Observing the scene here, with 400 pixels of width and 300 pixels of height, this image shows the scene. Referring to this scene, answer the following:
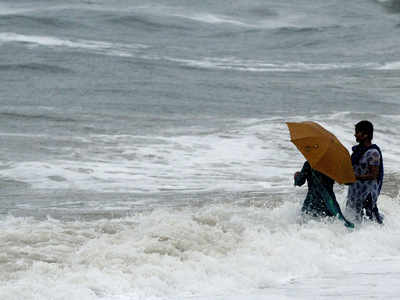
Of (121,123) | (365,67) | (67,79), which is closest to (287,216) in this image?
(121,123)

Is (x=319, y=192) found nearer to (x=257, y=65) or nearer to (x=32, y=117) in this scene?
(x=32, y=117)

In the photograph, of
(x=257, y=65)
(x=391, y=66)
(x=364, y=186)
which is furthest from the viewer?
(x=257, y=65)

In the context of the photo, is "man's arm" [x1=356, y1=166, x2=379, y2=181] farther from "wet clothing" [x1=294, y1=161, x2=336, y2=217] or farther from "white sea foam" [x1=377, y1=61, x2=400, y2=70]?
"white sea foam" [x1=377, y1=61, x2=400, y2=70]

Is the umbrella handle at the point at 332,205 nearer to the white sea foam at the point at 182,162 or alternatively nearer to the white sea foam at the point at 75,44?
the white sea foam at the point at 182,162

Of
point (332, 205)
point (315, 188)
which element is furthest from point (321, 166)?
point (332, 205)

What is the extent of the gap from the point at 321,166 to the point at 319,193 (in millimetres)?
328

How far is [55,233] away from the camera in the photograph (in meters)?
7.86

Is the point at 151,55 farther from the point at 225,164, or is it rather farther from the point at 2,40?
the point at 225,164

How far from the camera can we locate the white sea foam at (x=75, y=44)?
89.5ft

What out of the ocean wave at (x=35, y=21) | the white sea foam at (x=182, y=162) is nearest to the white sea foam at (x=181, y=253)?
the white sea foam at (x=182, y=162)

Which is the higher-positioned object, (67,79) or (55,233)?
(55,233)

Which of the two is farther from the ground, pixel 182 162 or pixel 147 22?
pixel 182 162

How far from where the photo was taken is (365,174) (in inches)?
313

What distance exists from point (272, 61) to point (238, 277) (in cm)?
2129
